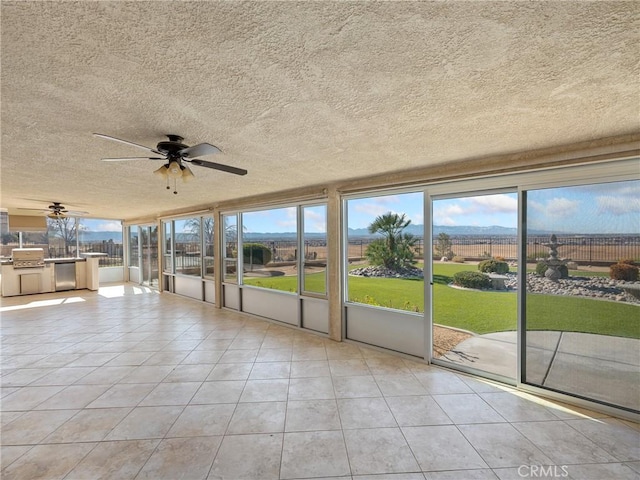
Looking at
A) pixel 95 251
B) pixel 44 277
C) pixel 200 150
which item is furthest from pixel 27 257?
pixel 200 150

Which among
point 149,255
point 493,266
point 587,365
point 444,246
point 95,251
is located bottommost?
point 587,365

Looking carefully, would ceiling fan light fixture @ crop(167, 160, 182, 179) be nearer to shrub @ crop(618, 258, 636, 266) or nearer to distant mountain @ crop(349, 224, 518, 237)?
distant mountain @ crop(349, 224, 518, 237)

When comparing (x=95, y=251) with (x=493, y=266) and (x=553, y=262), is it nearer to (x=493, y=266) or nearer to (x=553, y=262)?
(x=493, y=266)

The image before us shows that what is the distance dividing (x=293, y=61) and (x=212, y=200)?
193 inches

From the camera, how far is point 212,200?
5.67m

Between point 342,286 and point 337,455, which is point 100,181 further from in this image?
point 337,455

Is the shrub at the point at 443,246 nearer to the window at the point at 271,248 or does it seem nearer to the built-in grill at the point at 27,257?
the window at the point at 271,248

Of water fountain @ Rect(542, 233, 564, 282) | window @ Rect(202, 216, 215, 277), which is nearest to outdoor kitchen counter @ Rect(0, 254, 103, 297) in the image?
window @ Rect(202, 216, 215, 277)

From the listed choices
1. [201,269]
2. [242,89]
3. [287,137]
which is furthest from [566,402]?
[201,269]

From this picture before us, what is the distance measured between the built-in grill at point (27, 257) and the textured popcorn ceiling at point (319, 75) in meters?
7.57

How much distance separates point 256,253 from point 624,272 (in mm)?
5153

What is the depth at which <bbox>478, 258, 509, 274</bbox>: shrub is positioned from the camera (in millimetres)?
3112

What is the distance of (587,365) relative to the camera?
8.09ft

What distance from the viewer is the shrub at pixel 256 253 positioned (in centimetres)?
542
